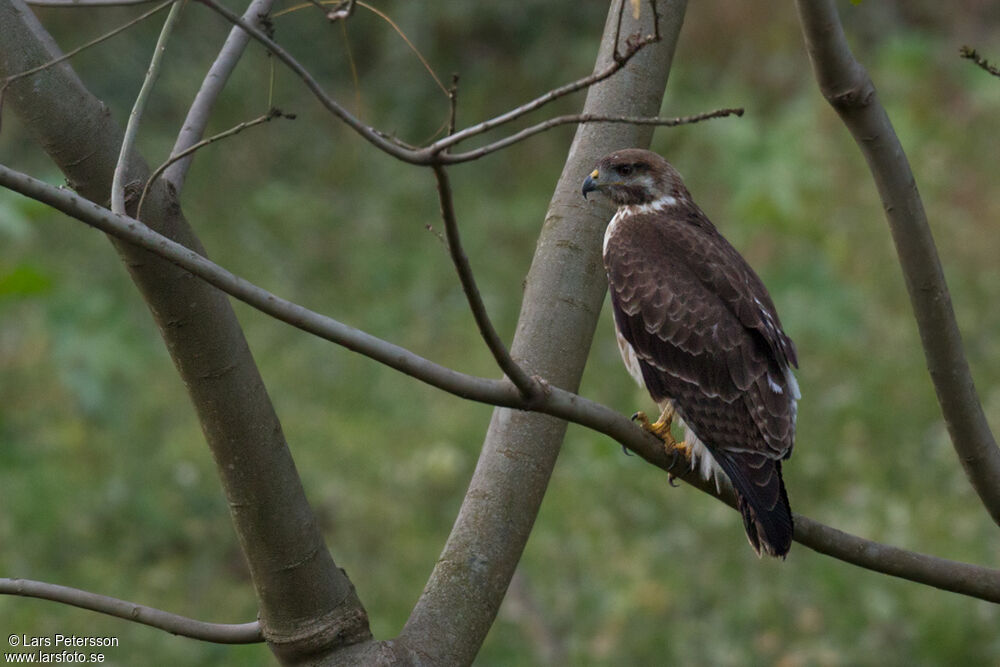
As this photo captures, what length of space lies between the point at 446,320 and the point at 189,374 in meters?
5.27

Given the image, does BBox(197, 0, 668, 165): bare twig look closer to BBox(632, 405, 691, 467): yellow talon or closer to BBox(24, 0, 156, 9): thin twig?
BBox(24, 0, 156, 9): thin twig

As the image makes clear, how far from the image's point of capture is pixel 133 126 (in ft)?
6.22

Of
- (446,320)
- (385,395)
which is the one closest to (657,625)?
(385,395)

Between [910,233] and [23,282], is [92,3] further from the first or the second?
[23,282]

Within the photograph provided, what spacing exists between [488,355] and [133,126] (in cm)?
493

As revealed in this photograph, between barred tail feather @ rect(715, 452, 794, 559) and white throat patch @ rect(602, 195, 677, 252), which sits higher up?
white throat patch @ rect(602, 195, 677, 252)

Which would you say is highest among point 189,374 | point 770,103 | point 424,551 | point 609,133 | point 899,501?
point 609,133

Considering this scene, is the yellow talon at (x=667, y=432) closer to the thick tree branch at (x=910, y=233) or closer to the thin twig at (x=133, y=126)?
the thick tree branch at (x=910, y=233)

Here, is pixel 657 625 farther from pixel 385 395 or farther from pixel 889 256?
pixel 889 256

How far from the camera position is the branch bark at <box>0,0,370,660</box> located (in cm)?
191

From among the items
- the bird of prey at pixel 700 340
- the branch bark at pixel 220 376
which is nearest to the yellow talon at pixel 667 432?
the bird of prey at pixel 700 340

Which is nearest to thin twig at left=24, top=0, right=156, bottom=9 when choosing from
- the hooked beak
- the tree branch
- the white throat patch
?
the tree branch

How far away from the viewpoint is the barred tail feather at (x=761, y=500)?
2.56 m

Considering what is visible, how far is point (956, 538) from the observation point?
490 cm
